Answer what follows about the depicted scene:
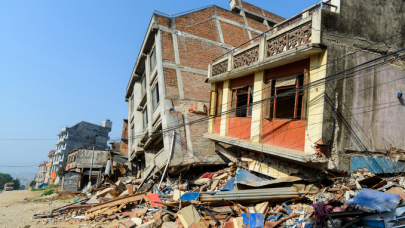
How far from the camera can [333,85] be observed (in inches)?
273

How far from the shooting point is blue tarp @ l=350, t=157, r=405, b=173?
714cm

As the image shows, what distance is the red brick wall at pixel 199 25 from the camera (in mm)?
17406

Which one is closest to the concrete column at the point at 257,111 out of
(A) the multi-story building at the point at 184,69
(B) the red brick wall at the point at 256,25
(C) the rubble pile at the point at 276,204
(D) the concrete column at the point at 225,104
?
(C) the rubble pile at the point at 276,204

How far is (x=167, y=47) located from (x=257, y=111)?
904 centimetres

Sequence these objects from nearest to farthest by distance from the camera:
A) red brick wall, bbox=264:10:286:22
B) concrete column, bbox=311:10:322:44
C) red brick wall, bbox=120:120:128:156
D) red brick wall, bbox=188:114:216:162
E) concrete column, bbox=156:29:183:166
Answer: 1. concrete column, bbox=311:10:322:44
2. concrete column, bbox=156:29:183:166
3. red brick wall, bbox=188:114:216:162
4. red brick wall, bbox=264:10:286:22
5. red brick wall, bbox=120:120:128:156

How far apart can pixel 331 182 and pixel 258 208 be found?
93.3 inches

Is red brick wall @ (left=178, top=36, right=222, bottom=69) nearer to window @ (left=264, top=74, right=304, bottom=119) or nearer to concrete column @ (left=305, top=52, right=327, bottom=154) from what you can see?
window @ (left=264, top=74, right=304, bottom=119)

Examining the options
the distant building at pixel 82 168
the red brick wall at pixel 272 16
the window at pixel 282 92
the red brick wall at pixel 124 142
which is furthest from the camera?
the red brick wall at pixel 124 142

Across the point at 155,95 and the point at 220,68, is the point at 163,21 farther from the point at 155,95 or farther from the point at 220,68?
the point at 220,68

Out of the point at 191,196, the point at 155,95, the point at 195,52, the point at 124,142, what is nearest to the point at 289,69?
the point at 191,196

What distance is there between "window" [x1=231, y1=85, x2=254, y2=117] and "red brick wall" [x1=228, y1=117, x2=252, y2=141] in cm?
23

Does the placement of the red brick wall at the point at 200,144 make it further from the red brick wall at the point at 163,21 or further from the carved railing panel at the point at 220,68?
the red brick wall at the point at 163,21

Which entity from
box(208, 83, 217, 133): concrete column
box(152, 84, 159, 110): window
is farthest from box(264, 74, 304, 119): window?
box(152, 84, 159, 110): window

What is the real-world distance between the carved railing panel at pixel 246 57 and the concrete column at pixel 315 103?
7.81ft
